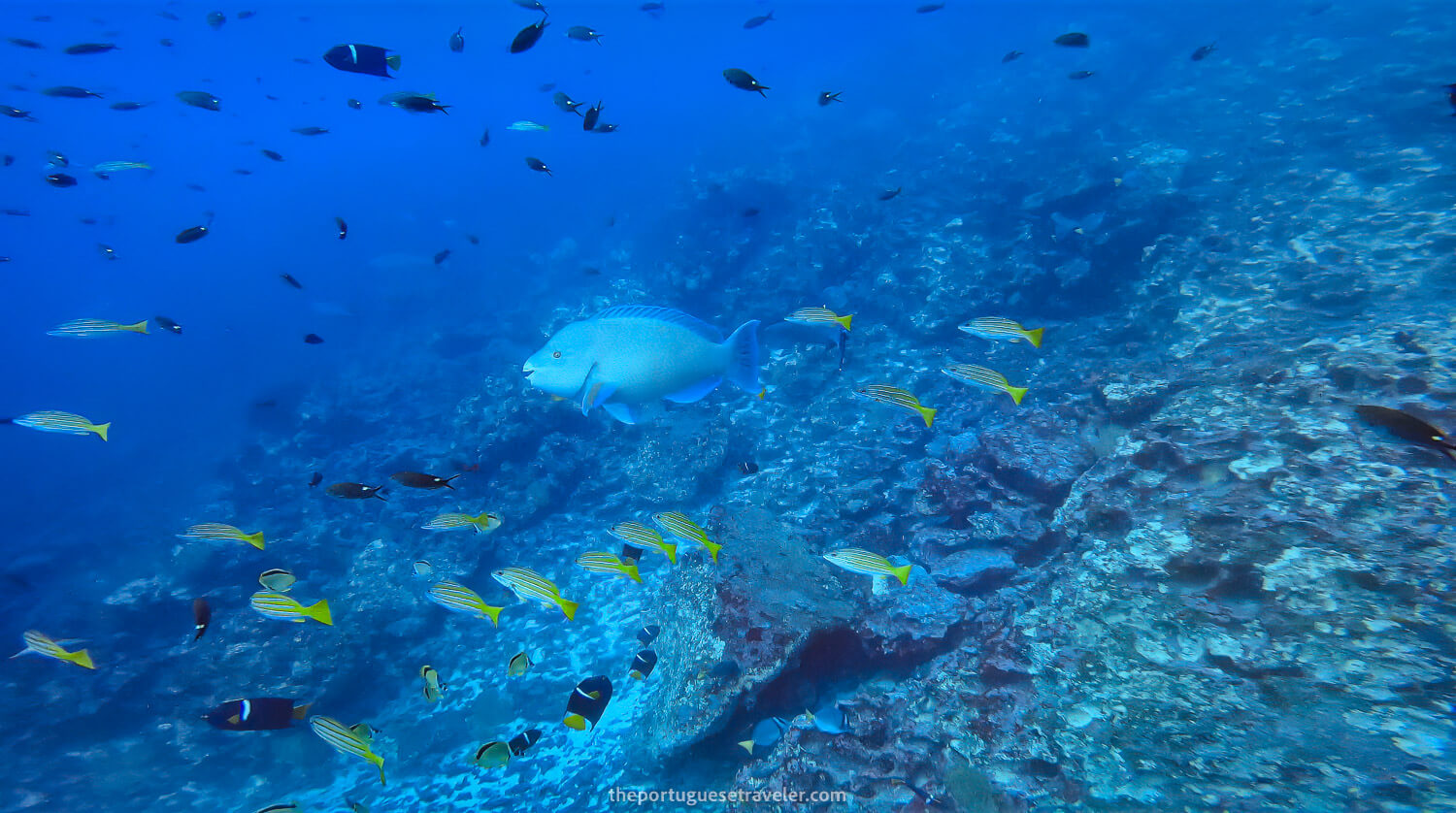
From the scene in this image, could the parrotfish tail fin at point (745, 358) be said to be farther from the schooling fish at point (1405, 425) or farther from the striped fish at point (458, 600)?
the schooling fish at point (1405, 425)

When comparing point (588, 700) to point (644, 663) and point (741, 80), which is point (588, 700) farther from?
point (741, 80)

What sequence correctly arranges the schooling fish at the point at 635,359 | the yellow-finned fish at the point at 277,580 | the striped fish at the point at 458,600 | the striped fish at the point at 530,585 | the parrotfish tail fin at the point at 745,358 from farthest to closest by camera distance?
the yellow-finned fish at the point at 277,580, the striped fish at the point at 458,600, the striped fish at the point at 530,585, the parrotfish tail fin at the point at 745,358, the schooling fish at the point at 635,359

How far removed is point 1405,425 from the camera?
90.0 inches

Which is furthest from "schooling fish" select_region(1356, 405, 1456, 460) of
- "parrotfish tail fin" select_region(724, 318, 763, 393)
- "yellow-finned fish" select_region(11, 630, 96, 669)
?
"yellow-finned fish" select_region(11, 630, 96, 669)

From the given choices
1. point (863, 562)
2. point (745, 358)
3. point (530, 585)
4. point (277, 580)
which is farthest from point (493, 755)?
point (745, 358)

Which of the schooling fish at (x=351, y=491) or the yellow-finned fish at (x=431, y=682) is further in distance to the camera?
the yellow-finned fish at (x=431, y=682)

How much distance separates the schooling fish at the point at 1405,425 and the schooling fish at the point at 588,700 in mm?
4587

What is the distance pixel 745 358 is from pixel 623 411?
3.07ft

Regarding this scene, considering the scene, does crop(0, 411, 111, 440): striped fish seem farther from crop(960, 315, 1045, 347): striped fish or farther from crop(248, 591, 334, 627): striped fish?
crop(960, 315, 1045, 347): striped fish

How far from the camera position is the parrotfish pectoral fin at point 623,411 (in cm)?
343

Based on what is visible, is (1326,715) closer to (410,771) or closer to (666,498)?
(666,498)

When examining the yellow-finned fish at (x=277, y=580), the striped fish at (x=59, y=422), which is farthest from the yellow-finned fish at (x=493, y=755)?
the striped fish at (x=59, y=422)

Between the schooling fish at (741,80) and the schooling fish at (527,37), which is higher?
the schooling fish at (527,37)

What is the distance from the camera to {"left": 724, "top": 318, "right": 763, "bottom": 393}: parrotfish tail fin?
3.36 m
